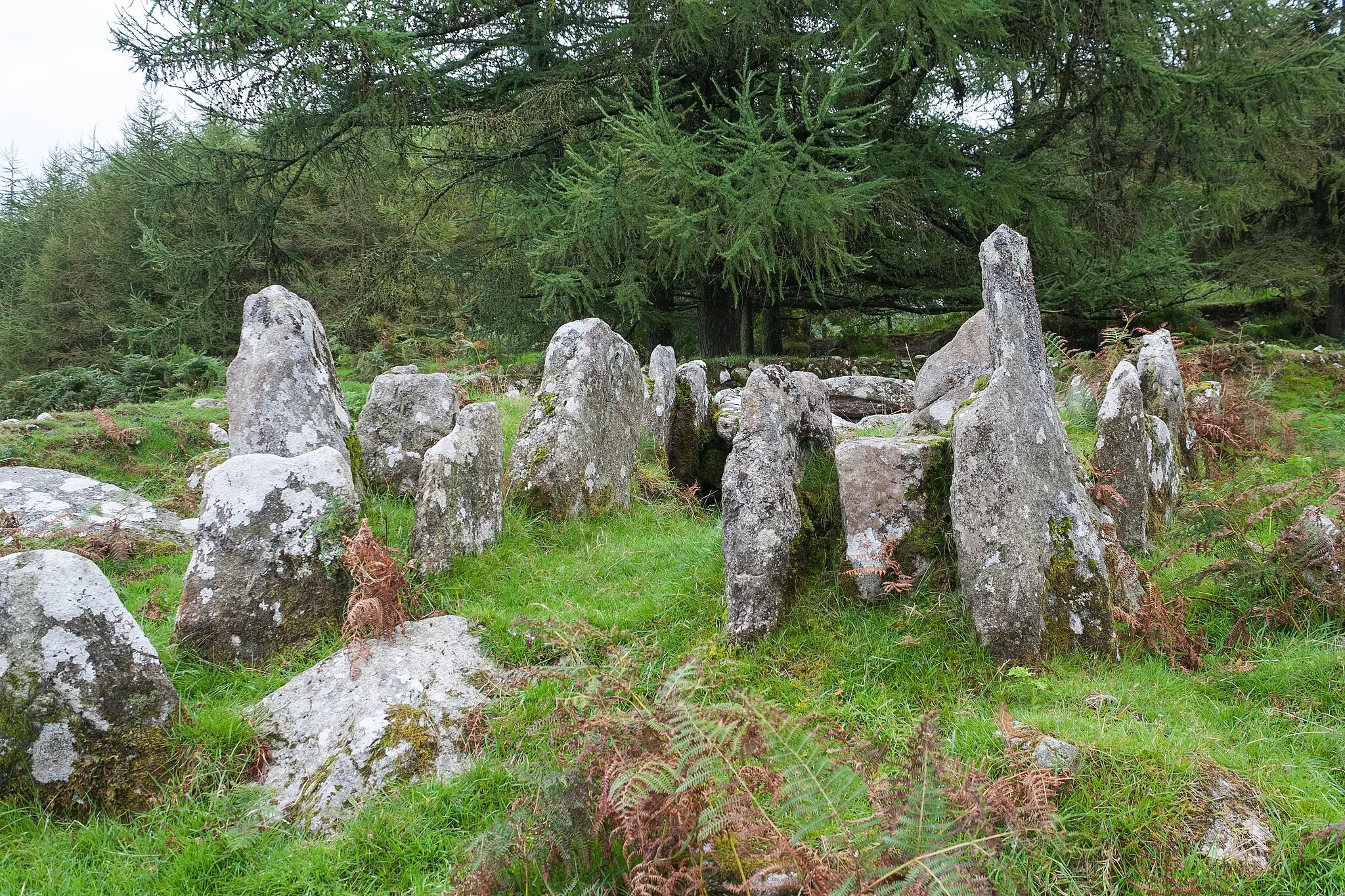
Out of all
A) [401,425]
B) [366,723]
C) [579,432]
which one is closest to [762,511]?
[366,723]

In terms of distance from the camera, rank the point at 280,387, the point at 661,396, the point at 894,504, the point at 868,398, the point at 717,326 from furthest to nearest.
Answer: the point at 717,326, the point at 868,398, the point at 661,396, the point at 280,387, the point at 894,504

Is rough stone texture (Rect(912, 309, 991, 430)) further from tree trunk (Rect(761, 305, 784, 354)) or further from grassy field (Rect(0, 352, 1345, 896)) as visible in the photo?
tree trunk (Rect(761, 305, 784, 354))

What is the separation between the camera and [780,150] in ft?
35.7

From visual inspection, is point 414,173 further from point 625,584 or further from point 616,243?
point 625,584

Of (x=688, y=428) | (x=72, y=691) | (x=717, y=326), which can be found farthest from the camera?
(x=717, y=326)

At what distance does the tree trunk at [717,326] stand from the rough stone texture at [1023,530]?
10551 millimetres

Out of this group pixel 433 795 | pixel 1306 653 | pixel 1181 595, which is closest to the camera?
pixel 433 795

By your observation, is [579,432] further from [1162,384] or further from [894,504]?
[1162,384]

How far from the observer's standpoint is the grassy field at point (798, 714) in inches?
118

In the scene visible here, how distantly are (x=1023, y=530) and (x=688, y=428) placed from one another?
5145mm

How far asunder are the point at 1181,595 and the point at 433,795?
14.1 ft

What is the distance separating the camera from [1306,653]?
13.4 feet

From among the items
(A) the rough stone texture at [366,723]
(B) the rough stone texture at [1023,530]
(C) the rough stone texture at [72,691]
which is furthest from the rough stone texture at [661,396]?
(C) the rough stone texture at [72,691]

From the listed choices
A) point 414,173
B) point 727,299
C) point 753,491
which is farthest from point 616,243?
point 753,491
